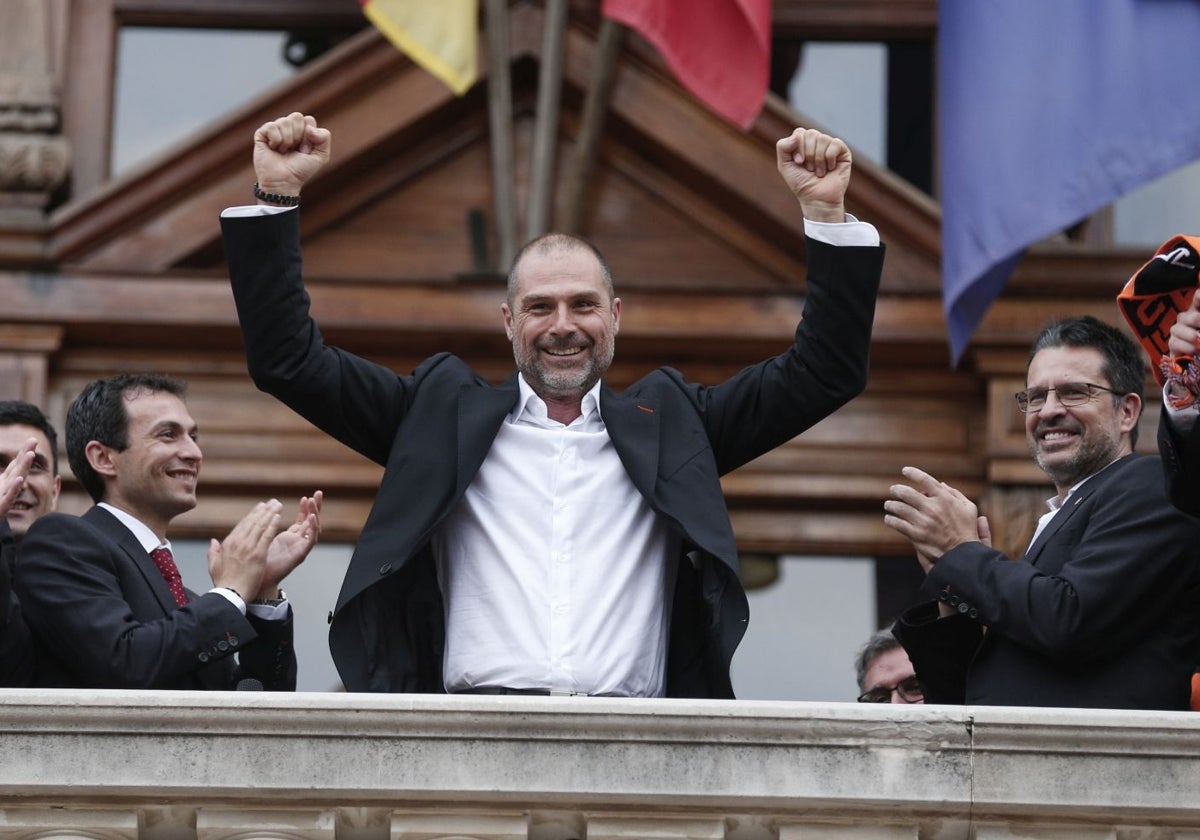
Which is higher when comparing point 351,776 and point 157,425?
point 157,425

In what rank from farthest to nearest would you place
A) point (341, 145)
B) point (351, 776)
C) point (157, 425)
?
point (341, 145) → point (157, 425) → point (351, 776)

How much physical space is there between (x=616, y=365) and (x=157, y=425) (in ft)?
10.4

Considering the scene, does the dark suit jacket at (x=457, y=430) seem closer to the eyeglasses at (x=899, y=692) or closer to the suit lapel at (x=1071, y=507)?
the suit lapel at (x=1071, y=507)

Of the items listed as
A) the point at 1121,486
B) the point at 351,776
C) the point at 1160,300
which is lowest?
the point at 351,776

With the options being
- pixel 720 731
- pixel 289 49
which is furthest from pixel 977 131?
pixel 720 731

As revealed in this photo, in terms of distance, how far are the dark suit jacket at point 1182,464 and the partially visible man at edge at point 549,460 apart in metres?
0.76

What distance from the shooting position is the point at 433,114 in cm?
892

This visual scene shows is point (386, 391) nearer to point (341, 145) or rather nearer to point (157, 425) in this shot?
point (157, 425)

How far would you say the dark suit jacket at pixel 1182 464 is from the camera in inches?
178

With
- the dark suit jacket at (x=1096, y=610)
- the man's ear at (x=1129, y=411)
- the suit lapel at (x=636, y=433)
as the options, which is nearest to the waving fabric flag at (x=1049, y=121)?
the man's ear at (x=1129, y=411)

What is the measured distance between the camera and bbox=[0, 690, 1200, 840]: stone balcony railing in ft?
13.9

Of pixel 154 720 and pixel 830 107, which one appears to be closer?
pixel 154 720

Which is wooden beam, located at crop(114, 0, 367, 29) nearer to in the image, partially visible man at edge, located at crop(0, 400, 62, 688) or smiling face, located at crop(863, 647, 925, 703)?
partially visible man at edge, located at crop(0, 400, 62, 688)

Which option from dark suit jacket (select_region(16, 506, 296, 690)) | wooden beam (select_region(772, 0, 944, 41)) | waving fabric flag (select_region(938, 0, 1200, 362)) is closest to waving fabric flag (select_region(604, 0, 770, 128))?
waving fabric flag (select_region(938, 0, 1200, 362))
